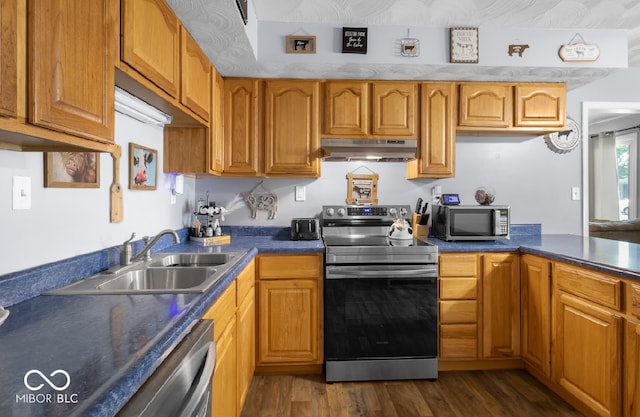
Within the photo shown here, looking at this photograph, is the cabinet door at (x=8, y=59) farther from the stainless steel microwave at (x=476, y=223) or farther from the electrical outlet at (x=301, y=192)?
the stainless steel microwave at (x=476, y=223)

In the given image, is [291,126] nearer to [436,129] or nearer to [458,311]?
[436,129]

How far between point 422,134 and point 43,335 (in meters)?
2.47

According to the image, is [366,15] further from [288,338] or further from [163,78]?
[288,338]

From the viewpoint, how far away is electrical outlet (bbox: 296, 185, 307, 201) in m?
2.94

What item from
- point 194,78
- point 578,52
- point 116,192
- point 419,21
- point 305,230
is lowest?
point 305,230

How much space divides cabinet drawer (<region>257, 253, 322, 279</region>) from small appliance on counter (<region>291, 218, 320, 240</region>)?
336 millimetres

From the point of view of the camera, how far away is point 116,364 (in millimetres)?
688

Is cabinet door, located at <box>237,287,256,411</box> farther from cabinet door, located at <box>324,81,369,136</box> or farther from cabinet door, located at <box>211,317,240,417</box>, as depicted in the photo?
cabinet door, located at <box>324,81,369,136</box>

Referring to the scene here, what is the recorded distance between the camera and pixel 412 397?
2123mm

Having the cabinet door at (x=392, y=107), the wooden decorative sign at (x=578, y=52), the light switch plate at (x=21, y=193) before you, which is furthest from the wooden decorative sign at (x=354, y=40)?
the light switch plate at (x=21, y=193)

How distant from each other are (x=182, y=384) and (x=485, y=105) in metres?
2.70

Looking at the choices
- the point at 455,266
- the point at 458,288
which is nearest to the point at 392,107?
the point at 455,266

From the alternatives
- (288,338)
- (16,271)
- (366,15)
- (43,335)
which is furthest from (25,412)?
(366,15)

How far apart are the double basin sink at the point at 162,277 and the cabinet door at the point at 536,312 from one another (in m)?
1.81
